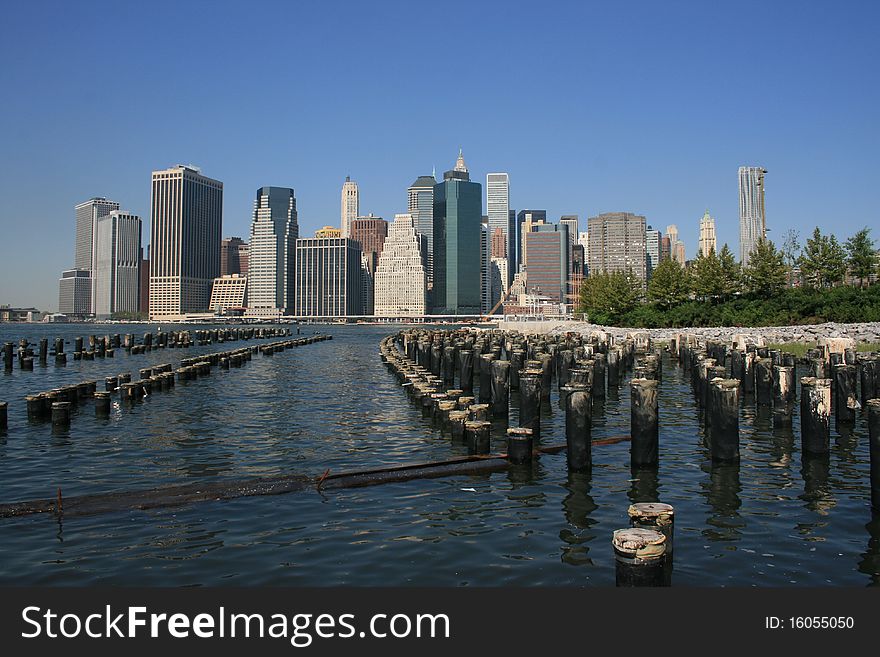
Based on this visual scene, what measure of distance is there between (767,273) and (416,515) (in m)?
69.3

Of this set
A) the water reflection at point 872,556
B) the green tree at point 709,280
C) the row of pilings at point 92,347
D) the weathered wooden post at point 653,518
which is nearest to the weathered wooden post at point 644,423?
the water reflection at point 872,556

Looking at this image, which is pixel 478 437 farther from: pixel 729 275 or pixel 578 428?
pixel 729 275

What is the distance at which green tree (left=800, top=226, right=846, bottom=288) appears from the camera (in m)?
72.7

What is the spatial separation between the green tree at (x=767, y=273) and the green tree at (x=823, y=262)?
2.36 metres

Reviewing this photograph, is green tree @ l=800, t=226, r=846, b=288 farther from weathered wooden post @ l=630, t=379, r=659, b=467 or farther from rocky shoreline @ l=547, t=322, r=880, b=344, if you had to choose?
weathered wooden post @ l=630, t=379, r=659, b=467

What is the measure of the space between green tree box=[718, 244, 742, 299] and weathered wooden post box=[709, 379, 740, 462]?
213 feet

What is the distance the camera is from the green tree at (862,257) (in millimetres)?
72688

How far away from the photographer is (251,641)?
720 centimetres

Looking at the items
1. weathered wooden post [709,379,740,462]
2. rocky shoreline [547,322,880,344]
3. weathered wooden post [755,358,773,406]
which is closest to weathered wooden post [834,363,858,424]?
weathered wooden post [755,358,773,406]

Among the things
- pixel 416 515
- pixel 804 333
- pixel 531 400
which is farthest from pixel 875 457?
pixel 804 333

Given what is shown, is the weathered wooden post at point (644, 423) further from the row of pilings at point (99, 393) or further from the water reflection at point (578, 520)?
the row of pilings at point (99, 393)

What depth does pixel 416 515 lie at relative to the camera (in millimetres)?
12789

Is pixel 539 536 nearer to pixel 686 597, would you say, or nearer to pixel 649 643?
pixel 686 597

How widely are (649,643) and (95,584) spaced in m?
7.35
